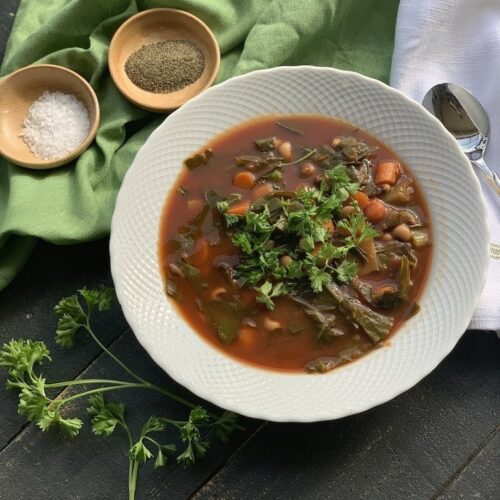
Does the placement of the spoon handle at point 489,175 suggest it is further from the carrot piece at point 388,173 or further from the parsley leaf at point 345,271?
the parsley leaf at point 345,271

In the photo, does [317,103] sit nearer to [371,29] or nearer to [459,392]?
[371,29]

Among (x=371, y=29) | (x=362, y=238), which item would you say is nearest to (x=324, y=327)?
(x=362, y=238)

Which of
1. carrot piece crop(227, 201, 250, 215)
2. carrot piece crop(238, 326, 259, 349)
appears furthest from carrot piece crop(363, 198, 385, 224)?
carrot piece crop(238, 326, 259, 349)

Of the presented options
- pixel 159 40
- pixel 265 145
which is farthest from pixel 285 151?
pixel 159 40

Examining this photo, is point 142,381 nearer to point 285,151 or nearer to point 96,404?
point 96,404

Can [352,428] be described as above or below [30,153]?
below
